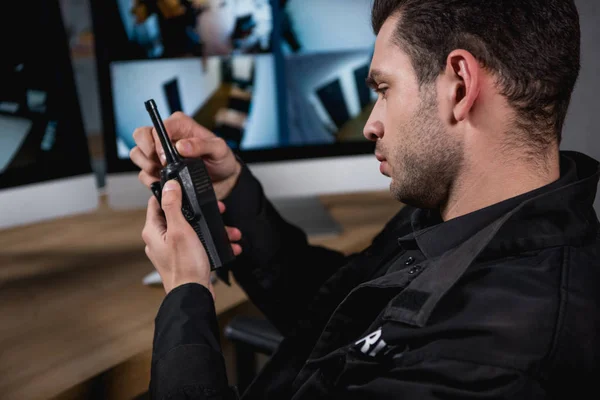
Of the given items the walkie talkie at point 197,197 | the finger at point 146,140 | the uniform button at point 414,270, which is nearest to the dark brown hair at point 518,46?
the uniform button at point 414,270

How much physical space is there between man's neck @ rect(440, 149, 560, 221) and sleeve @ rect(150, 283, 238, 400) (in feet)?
1.10

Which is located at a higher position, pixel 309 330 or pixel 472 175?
→ pixel 472 175

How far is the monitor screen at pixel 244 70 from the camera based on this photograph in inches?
46.5

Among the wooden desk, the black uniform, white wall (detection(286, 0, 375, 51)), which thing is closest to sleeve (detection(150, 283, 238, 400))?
the black uniform

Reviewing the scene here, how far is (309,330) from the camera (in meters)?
0.88

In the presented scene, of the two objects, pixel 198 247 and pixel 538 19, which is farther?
pixel 198 247

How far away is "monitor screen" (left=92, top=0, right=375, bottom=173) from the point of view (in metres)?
1.18

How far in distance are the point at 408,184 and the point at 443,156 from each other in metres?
0.06

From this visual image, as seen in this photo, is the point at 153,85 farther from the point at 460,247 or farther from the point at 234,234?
the point at 460,247

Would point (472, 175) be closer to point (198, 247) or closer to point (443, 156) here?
point (443, 156)

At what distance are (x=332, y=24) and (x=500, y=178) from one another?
2.22 ft

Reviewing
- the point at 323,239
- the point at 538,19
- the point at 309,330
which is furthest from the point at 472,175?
the point at 323,239

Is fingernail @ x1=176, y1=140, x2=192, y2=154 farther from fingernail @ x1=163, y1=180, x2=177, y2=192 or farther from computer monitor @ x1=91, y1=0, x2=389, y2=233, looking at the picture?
computer monitor @ x1=91, y1=0, x2=389, y2=233

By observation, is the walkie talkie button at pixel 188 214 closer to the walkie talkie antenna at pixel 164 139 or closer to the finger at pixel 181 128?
the walkie talkie antenna at pixel 164 139
